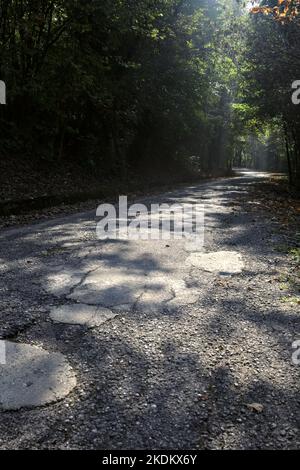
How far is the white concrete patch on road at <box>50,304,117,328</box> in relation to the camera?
133 inches

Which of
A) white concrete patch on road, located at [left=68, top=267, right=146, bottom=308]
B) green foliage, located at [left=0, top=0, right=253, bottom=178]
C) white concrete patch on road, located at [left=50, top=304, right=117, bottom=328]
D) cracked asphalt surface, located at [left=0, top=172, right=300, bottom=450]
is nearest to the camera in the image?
cracked asphalt surface, located at [left=0, top=172, right=300, bottom=450]

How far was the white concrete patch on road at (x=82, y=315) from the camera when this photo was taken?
338 cm

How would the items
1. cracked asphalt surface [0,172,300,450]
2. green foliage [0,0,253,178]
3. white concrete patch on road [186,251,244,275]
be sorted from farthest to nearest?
1. green foliage [0,0,253,178]
2. white concrete patch on road [186,251,244,275]
3. cracked asphalt surface [0,172,300,450]

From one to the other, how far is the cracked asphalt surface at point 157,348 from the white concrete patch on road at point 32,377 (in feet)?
0.19

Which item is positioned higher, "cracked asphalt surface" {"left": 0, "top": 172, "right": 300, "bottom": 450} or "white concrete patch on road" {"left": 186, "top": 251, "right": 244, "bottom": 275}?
"white concrete patch on road" {"left": 186, "top": 251, "right": 244, "bottom": 275}

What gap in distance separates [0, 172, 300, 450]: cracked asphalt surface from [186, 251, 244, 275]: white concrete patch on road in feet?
0.17

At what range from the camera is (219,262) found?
17.3 ft

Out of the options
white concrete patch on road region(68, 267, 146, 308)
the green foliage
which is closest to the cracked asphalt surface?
white concrete patch on road region(68, 267, 146, 308)

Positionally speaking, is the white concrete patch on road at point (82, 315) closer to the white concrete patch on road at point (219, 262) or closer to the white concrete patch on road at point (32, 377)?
the white concrete patch on road at point (32, 377)

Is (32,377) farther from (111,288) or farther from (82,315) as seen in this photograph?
(111,288)

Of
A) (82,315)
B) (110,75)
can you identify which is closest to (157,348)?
(82,315)

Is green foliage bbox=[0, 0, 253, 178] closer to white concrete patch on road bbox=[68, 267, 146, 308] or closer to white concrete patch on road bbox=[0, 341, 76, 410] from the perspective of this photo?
white concrete patch on road bbox=[68, 267, 146, 308]

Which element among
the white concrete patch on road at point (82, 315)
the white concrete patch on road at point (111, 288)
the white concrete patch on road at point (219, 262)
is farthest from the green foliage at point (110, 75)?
the white concrete patch on road at point (82, 315)
